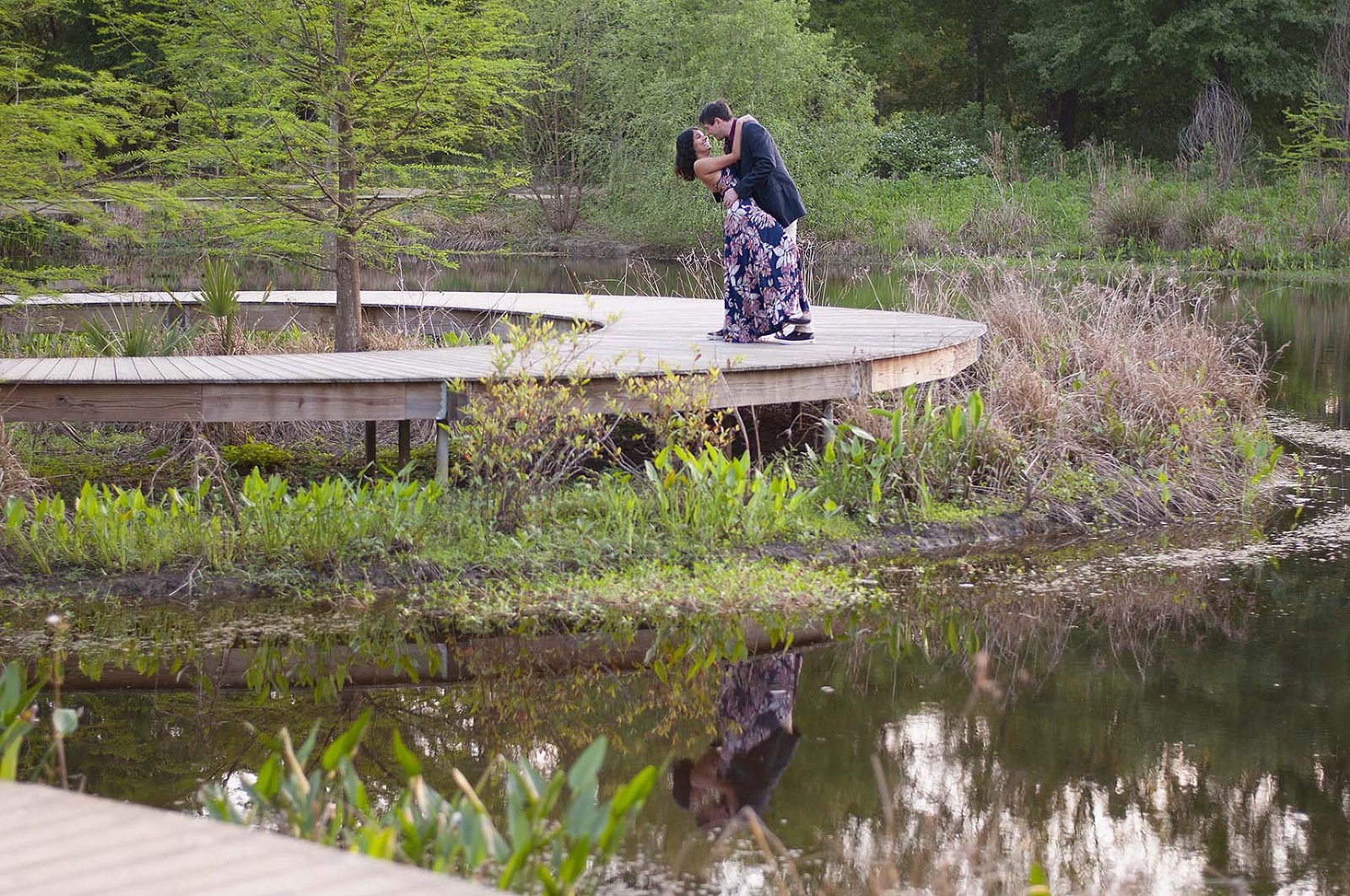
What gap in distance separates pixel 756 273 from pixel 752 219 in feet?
1.18

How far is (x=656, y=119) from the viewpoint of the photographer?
A: 91.4 ft

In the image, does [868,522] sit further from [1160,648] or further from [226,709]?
[226,709]

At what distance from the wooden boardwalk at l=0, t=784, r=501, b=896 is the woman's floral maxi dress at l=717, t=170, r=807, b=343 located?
6505 millimetres

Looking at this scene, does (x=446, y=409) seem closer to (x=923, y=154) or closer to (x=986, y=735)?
(x=986, y=735)

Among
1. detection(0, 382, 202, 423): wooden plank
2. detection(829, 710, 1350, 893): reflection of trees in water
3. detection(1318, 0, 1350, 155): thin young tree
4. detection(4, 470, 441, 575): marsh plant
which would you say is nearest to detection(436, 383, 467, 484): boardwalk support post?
detection(4, 470, 441, 575): marsh plant

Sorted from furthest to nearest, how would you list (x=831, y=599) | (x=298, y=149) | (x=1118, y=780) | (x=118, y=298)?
(x=118, y=298)
(x=298, y=149)
(x=831, y=599)
(x=1118, y=780)

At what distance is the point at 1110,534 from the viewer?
7.86 meters

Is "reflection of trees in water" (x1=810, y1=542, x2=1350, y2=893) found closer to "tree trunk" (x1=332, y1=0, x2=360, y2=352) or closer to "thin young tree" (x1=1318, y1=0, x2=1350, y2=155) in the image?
"tree trunk" (x1=332, y1=0, x2=360, y2=352)

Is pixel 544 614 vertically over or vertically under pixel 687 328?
under

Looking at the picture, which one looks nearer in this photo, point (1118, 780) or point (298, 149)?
point (1118, 780)

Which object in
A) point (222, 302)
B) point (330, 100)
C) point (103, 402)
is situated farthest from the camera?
point (222, 302)

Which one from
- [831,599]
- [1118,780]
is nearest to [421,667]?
[831,599]

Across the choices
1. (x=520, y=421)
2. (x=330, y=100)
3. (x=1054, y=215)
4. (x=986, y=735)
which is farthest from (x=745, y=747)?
(x=1054, y=215)

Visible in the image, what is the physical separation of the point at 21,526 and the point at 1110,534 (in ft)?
17.5
